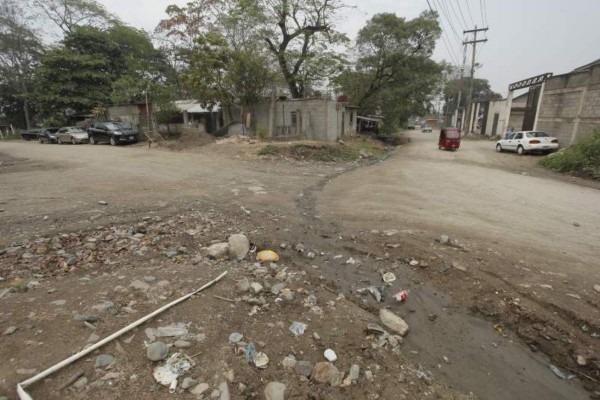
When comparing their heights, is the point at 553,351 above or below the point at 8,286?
below

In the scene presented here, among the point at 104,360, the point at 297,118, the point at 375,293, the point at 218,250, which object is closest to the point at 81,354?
the point at 104,360

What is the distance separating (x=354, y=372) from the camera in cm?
257

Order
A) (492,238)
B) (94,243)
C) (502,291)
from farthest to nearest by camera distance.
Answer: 1. (492,238)
2. (94,243)
3. (502,291)

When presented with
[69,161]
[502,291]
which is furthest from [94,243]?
[69,161]

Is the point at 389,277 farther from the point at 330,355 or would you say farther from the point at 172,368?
the point at 172,368

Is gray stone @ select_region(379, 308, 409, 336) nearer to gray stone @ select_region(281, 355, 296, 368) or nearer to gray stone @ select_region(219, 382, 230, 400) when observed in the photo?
gray stone @ select_region(281, 355, 296, 368)

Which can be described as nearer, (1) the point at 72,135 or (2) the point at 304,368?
(2) the point at 304,368

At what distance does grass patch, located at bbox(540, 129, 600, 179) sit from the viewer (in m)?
11.7

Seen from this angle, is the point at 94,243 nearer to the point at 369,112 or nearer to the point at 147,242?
the point at 147,242

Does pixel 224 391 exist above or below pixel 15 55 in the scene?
below

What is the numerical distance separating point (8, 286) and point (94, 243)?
3.95 ft

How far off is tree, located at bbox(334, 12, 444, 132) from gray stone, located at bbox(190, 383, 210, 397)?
26251 millimetres

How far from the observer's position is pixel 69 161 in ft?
38.9

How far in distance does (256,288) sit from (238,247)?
1.13m
